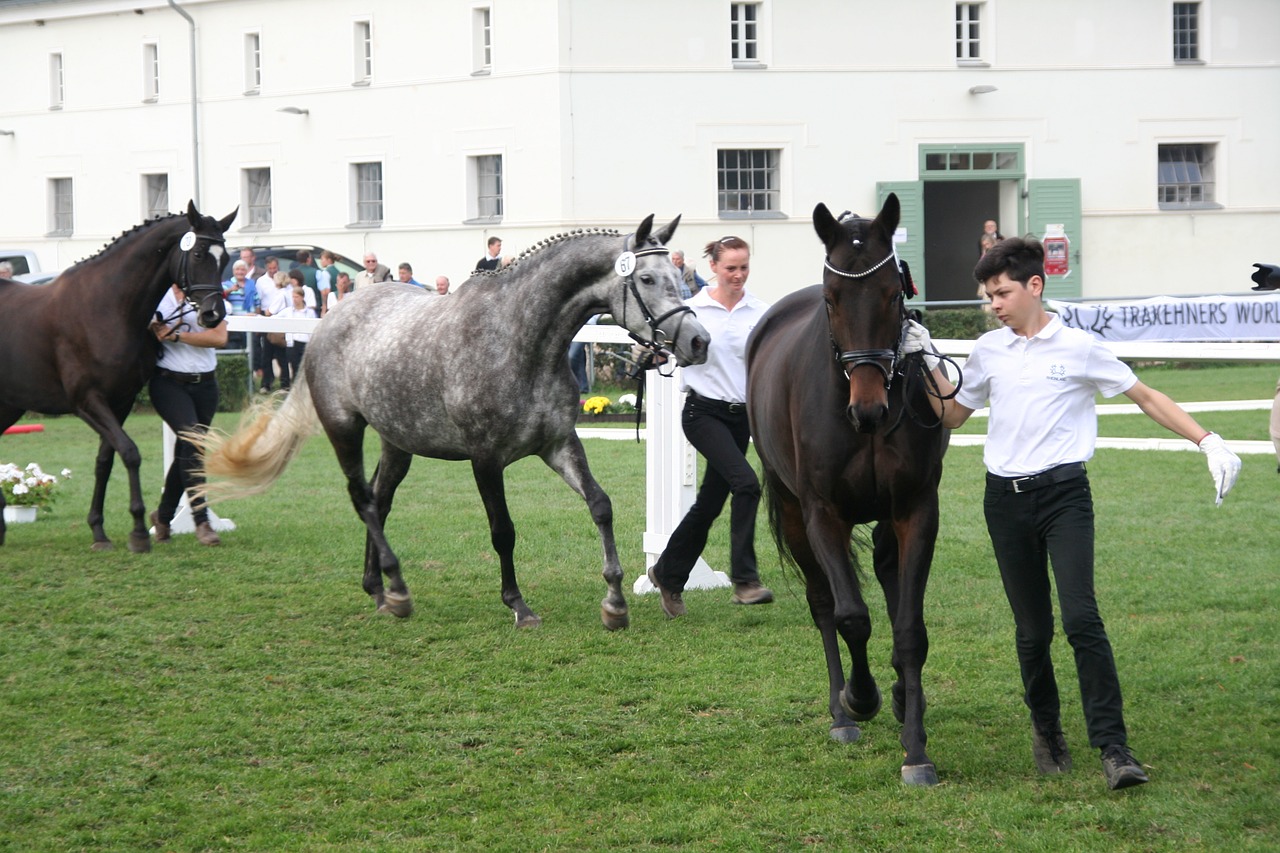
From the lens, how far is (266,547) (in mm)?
10266

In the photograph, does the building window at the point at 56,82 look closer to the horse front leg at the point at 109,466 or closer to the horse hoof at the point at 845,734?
the horse front leg at the point at 109,466

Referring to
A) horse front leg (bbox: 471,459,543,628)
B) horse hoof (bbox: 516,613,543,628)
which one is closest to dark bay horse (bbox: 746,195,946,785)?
horse hoof (bbox: 516,613,543,628)

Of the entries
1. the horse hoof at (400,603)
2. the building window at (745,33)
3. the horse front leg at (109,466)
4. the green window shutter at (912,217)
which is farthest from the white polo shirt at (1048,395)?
the building window at (745,33)

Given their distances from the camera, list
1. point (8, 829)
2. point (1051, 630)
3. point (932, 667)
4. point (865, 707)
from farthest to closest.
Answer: point (932, 667) → point (865, 707) → point (1051, 630) → point (8, 829)

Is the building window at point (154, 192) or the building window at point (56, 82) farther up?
the building window at point (56, 82)

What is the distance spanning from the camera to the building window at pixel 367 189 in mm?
33156

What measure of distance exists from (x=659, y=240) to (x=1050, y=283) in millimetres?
26548

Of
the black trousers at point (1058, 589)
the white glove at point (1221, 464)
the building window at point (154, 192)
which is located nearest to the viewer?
the white glove at point (1221, 464)

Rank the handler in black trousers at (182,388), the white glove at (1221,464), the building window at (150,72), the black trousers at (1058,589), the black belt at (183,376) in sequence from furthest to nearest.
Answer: the building window at (150,72) → the black belt at (183,376) → the handler in black trousers at (182,388) → the black trousers at (1058,589) → the white glove at (1221,464)

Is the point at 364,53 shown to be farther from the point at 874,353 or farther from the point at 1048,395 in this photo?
the point at 1048,395

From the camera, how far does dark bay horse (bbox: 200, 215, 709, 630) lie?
24.2 feet

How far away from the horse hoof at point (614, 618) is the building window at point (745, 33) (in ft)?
79.9

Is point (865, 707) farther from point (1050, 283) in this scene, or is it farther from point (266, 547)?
point (1050, 283)

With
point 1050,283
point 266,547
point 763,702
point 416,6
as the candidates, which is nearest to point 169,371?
point 266,547
